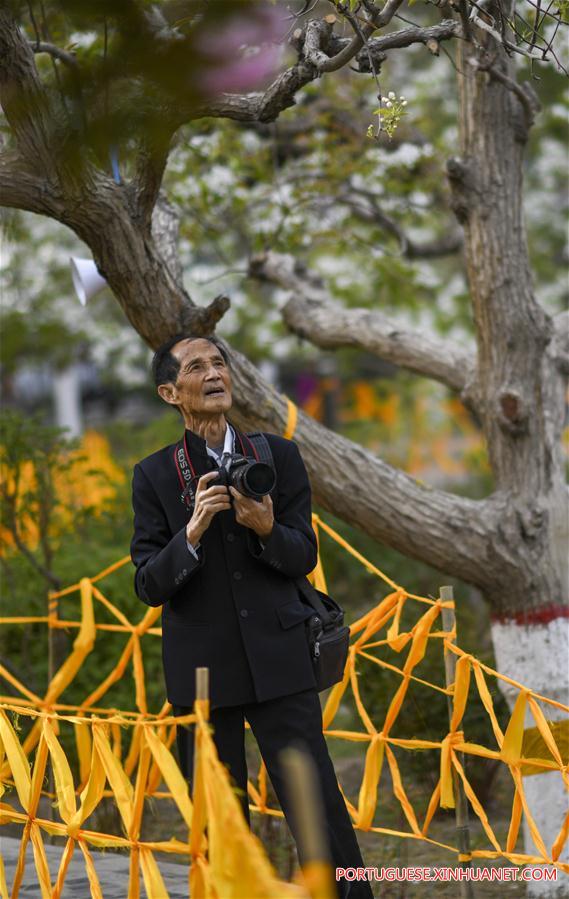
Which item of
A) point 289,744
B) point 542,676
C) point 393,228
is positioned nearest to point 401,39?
point 289,744

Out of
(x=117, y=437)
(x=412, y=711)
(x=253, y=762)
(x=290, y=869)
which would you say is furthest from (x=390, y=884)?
(x=117, y=437)

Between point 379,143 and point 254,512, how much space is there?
2449mm

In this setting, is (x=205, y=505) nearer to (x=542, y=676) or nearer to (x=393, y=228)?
(x=542, y=676)

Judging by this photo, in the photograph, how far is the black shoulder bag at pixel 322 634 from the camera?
3627mm

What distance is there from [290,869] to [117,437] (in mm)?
9316

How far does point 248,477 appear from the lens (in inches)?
132

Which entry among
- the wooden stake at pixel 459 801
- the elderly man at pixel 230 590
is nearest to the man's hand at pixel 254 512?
the elderly man at pixel 230 590

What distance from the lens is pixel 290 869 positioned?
5.14m

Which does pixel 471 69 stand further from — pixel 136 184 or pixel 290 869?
pixel 290 869

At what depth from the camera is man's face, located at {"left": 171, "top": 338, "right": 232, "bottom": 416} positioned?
363 centimetres

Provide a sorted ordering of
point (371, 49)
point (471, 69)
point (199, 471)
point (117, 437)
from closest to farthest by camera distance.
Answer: point (199, 471)
point (371, 49)
point (471, 69)
point (117, 437)

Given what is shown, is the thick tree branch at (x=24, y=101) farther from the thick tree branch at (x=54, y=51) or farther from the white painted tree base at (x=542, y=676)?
the white painted tree base at (x=542, y=676)

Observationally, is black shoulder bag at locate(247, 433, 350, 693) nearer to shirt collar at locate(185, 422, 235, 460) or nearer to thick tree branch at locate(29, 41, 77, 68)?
shirt collar at locate(185, 422, 235, 460)

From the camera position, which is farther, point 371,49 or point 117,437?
point 117,437
